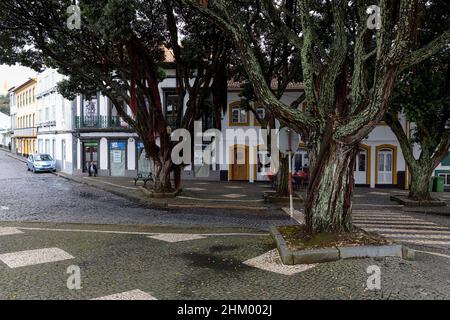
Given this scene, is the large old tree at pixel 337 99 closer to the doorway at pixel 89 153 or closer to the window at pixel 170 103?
the window at pixel 170 103

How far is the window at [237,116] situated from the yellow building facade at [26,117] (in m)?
24.2

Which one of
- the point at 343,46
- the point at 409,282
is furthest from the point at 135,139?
the point at 409,282

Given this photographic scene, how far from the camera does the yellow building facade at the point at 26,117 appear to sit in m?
Result: 44.6

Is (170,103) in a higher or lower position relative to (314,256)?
higher

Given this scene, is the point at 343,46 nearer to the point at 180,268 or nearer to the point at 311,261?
the point at 311,261

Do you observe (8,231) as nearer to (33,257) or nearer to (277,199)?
(33,257)

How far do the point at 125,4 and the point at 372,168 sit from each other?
20494 millimetres

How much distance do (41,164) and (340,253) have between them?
29.5 meters

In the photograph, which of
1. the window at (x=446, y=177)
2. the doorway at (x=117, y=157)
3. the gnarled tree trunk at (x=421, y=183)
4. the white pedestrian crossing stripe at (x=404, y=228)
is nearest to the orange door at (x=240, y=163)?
the doorway at (x=117, y=157)

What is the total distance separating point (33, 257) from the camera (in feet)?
23.9

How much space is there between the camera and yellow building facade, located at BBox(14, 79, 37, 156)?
4460 centimetres

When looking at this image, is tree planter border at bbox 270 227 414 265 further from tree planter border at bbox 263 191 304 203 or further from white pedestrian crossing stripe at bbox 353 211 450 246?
tree planter border at bbox 263 191 304 203

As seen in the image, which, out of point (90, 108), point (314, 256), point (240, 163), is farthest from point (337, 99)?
point (90, 108)

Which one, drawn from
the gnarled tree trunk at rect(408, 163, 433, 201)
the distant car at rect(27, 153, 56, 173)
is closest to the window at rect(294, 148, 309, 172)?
the gnarled tree trunk at rect(408, 163, 433, 201)
